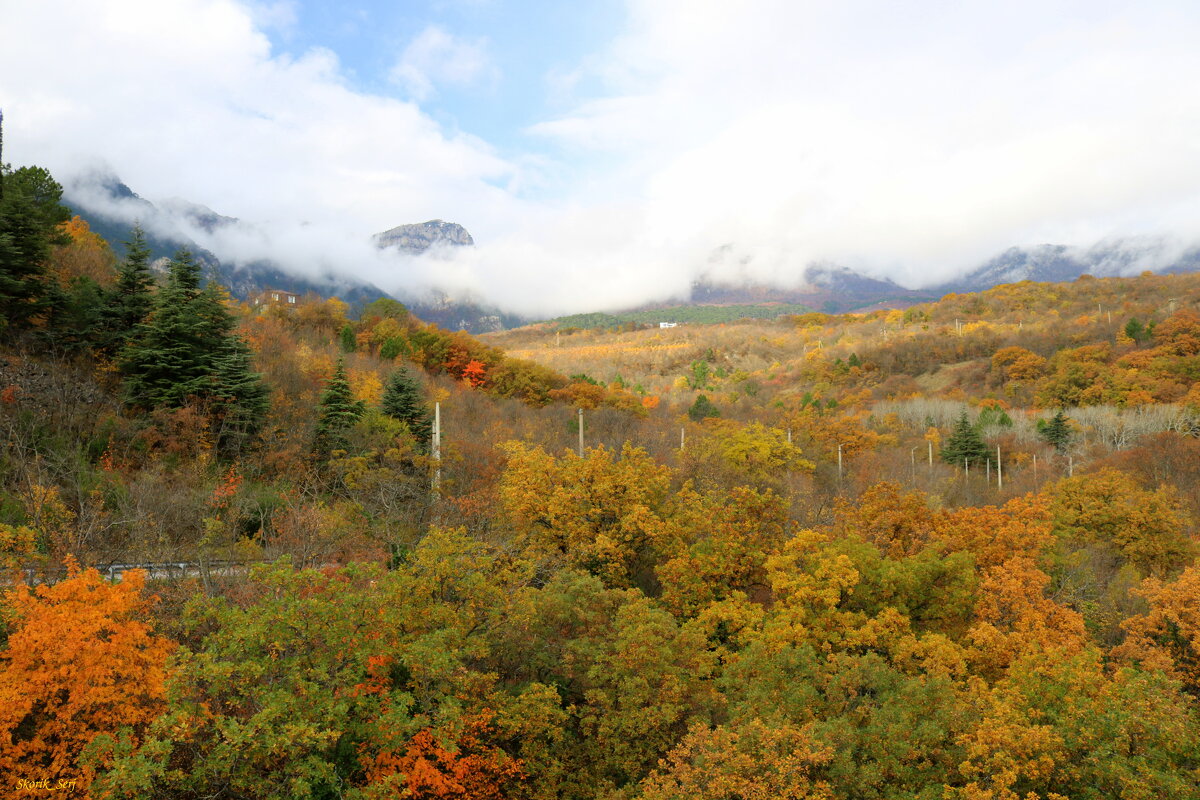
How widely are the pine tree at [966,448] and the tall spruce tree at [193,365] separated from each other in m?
55.9

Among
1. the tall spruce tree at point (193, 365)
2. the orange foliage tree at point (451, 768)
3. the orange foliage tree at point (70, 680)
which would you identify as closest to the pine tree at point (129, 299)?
the tall spruce tree at point (193, 365)

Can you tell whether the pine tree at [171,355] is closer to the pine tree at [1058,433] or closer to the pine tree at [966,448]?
the pine tree at [966,448]

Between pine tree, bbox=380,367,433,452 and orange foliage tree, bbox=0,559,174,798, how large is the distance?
22.9 metres

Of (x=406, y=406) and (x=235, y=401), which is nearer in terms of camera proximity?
(x=235, y=401)

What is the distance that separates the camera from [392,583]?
12.3 metres

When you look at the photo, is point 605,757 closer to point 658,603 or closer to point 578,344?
point 658,603

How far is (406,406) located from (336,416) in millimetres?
3835

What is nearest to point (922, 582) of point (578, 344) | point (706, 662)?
point (706, 662)

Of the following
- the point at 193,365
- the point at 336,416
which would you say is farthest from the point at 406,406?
the point at 193,365

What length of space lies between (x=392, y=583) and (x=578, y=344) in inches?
6141

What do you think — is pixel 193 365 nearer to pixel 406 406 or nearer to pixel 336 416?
pixel 336 416

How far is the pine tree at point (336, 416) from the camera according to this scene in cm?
3025

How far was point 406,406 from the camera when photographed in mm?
33938

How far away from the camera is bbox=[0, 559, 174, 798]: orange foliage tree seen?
9.45 meters
